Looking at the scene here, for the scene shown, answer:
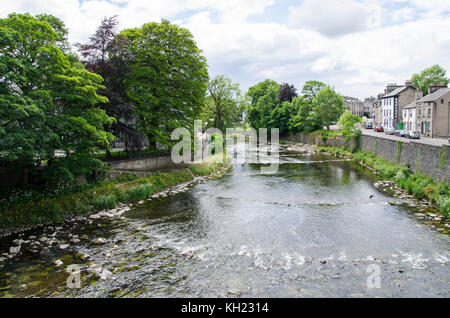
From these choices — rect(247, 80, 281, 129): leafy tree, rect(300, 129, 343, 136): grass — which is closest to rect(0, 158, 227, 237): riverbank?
rect(300, 129, 343, 136): grass

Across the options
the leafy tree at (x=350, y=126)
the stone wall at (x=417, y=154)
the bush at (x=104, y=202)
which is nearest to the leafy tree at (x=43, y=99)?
the bush at (x=104, y=202)

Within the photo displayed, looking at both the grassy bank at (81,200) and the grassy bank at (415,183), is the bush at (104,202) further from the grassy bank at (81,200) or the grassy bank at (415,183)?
the grassy bank at (415,183)

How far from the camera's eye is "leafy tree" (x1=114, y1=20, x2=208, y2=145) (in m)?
27.1

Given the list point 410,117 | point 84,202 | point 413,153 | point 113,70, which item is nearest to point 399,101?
point 410,117

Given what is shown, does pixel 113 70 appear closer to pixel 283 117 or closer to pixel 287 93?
pixel 283 117

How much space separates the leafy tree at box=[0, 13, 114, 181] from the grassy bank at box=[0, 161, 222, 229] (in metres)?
1.51

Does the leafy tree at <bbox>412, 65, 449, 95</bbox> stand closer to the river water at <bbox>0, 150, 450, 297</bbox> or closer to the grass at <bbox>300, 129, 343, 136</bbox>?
the grass at <bbox>300, 129, 343, 136</bbox>

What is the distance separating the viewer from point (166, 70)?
2891 centimetres

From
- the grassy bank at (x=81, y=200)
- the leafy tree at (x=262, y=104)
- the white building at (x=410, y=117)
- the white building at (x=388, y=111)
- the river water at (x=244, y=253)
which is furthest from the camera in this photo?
the leafy tree at (x=262, y=104)

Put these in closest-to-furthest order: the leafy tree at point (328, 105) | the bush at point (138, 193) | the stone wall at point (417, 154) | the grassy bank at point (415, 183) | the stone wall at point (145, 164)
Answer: the grassy bank at point (415, 183)
the bush at point (138, 193)
the stone wall at point (417, 154)
the stone wall at point (145, 164)
the leafy tree at point (328, 105)

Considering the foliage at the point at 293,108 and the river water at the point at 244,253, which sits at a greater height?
the foliage at the point at 293,108

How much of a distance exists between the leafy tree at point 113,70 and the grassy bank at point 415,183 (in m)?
20.0

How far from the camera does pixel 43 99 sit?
16203 millimetres

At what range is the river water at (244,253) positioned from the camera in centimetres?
1025
